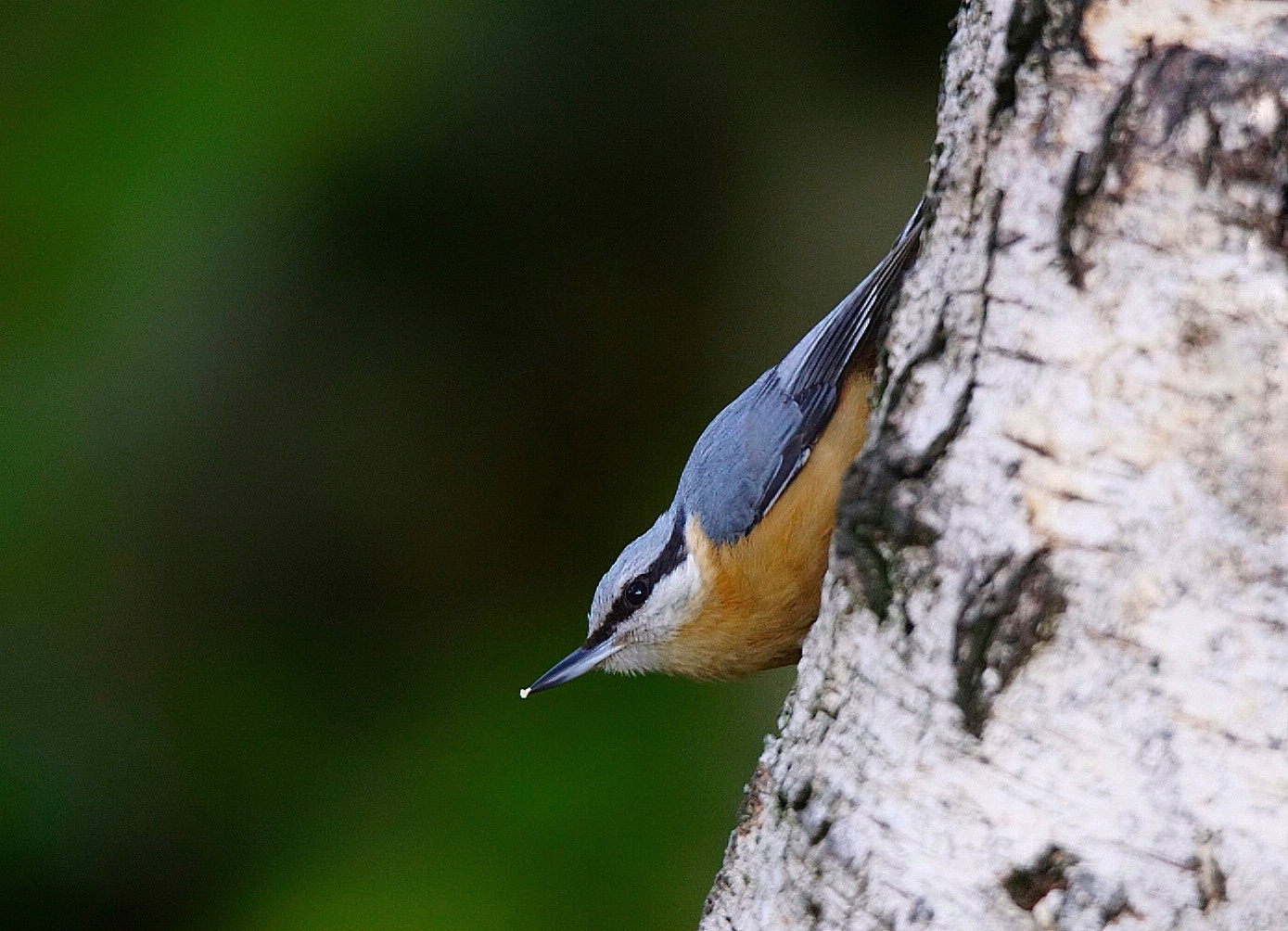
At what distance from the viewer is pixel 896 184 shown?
12.8 ft

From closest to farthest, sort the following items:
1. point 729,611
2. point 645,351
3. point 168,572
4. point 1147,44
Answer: point 1147,44 → point 729,611 → point 168,572 → point 645,351

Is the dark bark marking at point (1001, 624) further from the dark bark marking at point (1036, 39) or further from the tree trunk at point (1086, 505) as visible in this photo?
the dark bark marking at point (1036, 39)

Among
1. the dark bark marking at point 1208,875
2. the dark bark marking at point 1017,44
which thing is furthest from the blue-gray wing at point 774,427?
the dark bark marking at point 1208,875

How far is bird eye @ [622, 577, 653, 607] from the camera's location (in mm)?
2650

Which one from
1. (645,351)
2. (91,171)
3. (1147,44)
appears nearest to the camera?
(1147,44)

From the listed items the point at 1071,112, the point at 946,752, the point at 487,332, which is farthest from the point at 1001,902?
the point at 487,332

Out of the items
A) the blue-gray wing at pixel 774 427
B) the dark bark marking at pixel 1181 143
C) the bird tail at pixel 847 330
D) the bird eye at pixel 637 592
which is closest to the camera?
the dark bark marking at pixel 1181 143

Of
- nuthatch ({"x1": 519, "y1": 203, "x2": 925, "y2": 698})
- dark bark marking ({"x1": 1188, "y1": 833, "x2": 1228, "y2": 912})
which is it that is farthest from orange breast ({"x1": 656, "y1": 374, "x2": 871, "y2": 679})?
dark bark marking ({"x1": 1188, "y1": 833, "x2": 1228, "y2": 912})

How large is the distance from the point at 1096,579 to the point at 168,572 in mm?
2967

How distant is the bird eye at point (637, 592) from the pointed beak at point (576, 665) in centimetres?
11

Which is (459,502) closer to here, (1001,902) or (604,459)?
(604,459)

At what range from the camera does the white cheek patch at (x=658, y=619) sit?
100 inches

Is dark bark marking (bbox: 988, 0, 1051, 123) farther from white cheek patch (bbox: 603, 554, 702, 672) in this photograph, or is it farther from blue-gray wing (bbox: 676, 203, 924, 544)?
white cheek patch (bbox: 603, 554, 702, 672)

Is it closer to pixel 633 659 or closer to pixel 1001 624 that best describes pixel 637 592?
pixel 633 659
